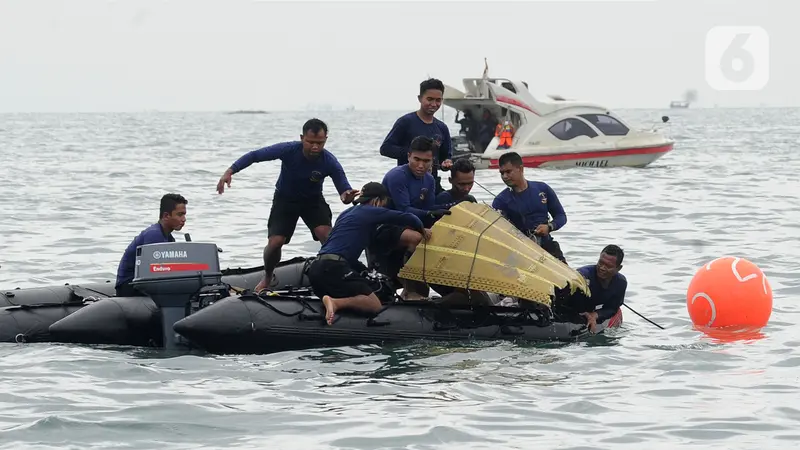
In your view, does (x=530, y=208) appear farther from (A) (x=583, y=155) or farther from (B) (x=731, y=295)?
(A) (x=583, y=155)

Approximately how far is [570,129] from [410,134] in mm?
19755

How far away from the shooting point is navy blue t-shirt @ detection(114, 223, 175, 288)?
37.0 ft

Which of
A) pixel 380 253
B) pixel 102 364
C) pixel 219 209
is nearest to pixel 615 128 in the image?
pixel 219 209

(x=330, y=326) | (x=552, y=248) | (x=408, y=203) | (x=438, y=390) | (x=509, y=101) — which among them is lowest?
(x=438, y=390)

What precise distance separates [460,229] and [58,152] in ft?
143

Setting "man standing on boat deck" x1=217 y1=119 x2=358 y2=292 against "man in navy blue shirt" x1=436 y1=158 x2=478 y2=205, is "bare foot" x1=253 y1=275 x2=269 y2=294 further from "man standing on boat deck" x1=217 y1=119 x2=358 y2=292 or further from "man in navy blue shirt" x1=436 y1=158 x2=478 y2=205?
"man in navy blue shirt" x1=436 y1=158 x2=478 y2=205

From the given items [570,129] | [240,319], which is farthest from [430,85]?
[570,129]

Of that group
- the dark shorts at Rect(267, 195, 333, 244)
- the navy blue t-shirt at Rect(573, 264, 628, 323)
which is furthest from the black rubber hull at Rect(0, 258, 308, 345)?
the navy blue t-shirt at Rect(573, 264, 628, 323)

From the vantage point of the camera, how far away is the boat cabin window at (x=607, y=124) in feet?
105

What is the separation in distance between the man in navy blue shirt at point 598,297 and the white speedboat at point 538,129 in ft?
59.2

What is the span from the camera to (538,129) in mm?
31312

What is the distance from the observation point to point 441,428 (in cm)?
854

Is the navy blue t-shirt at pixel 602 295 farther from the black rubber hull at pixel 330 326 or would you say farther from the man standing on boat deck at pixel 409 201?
the man standing on boat deck at pixel 409 201

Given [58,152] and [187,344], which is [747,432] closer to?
[187,344]
